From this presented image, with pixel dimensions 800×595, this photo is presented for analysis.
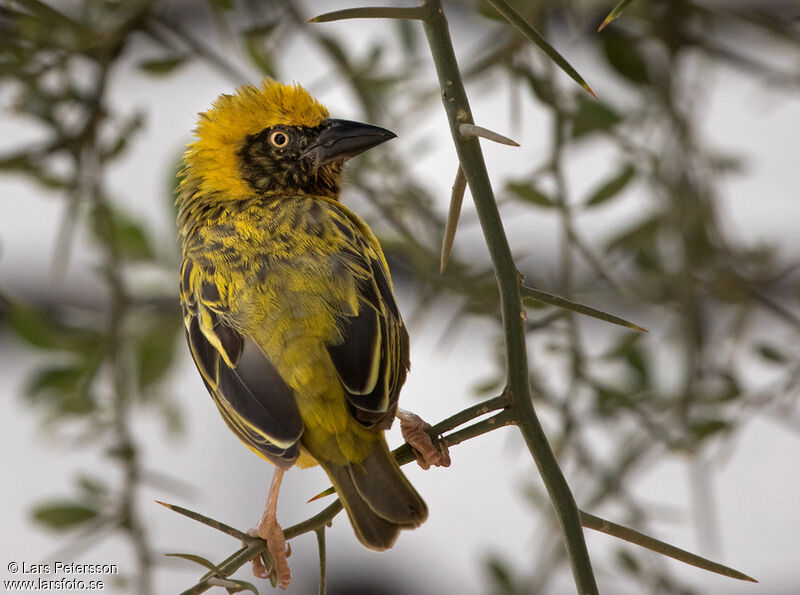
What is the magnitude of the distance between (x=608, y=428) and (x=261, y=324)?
1.39 m

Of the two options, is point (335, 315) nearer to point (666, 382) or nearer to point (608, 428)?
point (608, 428)

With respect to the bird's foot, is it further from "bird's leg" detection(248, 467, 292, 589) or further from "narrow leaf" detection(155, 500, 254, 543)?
"narrow leaf" detection(155, 500, 254, 543)

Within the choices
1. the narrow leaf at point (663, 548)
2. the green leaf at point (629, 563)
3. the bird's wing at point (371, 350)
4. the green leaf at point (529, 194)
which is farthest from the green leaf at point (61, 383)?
the narrow leaf at point (663, 548)

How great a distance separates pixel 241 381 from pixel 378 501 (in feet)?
1.29

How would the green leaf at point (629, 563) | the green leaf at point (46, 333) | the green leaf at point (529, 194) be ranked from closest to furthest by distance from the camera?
the green leaf at point (529, 194) → the green leaf at point (46, 333) → the green leaf at point (629, 563)

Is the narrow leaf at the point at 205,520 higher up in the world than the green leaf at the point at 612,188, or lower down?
lower down

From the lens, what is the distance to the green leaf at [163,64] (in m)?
2.45

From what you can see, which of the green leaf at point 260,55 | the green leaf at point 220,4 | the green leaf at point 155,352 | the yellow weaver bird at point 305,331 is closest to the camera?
the yellow weaver bird at point 305,331

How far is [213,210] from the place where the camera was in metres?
2.52

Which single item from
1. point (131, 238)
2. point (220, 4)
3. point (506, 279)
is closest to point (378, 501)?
point (506, 279)

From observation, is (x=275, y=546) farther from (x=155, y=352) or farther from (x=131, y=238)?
(x=131, y=238)

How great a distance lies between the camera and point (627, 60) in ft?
8.93

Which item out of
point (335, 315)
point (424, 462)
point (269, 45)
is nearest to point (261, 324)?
point (335, 315)

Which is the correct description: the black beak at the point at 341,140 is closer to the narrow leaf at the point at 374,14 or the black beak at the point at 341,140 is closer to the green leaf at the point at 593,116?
the green leaf at the point at 593,116
